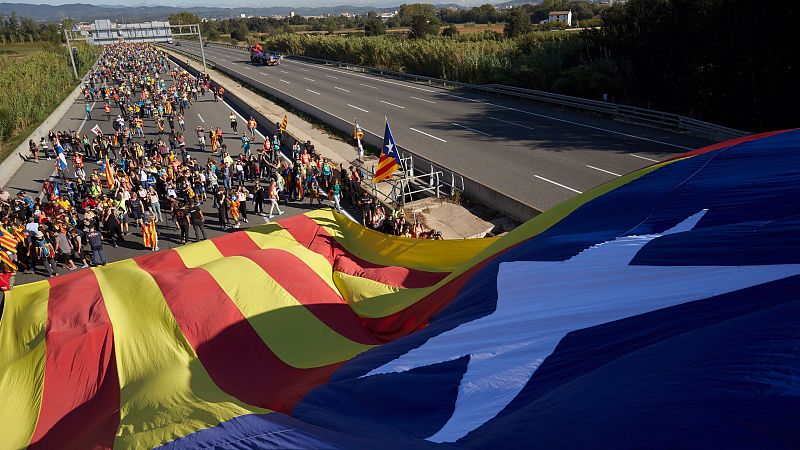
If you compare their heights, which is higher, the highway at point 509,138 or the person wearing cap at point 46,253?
the highway at point 509,138

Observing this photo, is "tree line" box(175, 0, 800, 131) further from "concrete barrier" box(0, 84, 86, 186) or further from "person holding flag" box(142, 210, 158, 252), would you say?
"concrete barrier" box(0, 84, 86, 186)

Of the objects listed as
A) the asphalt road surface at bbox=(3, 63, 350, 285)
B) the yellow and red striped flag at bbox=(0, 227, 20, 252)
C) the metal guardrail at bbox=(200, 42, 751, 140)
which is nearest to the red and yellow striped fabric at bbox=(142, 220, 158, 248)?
the asphalt road surface at bbox=(3, 63, 350, 285)

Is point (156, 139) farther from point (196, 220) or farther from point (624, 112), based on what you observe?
point (624, 112)

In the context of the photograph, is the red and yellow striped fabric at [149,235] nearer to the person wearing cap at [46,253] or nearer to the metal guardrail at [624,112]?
the person wearing cap at [46,253]

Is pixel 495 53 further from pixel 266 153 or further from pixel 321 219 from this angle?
pixel 321 219

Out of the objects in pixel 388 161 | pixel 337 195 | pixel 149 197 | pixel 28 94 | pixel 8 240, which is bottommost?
pixel 8 240

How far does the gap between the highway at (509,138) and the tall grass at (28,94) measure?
54.9 feet

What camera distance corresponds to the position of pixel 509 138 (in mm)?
24766

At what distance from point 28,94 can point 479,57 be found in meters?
34.4

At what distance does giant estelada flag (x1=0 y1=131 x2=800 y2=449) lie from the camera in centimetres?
269

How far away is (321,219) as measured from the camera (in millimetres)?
10242

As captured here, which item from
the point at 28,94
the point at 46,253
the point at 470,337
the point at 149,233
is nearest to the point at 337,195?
the point at 149,233

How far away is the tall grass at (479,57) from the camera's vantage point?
33719mm

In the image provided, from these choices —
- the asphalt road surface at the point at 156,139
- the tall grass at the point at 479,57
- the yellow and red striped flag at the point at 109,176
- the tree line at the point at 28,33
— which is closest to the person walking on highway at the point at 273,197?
the asphalt road surface at the point at 156,139
